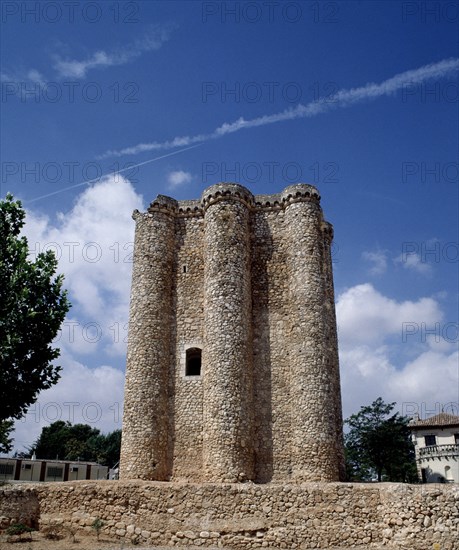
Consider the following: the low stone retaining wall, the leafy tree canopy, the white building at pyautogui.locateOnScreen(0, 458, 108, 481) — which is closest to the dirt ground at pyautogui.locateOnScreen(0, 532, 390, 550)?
the low stone retaining wall

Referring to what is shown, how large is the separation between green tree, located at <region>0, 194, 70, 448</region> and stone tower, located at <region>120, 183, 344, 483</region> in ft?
15.0

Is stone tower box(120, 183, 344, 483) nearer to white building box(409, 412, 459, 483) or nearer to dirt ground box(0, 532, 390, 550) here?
dirt ground box(0, 532, 390, 550)

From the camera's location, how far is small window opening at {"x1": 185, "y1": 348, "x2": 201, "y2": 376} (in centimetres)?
2094

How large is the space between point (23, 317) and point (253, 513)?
28.7 feet

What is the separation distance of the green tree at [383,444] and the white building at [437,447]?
3.38 ft

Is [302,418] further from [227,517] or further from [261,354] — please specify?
[227,517]

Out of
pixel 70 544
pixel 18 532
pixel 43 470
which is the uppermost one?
pixel 43 470

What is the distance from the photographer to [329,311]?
20859 mm

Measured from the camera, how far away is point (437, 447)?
35.8m

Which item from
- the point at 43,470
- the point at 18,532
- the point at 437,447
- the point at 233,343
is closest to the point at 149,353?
the point at 233,343

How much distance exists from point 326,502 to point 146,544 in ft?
16.3

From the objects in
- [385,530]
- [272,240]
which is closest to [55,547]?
[385,530]

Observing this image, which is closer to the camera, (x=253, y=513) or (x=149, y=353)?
(x=253, y=513)

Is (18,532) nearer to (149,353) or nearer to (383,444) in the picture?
(149,353)
